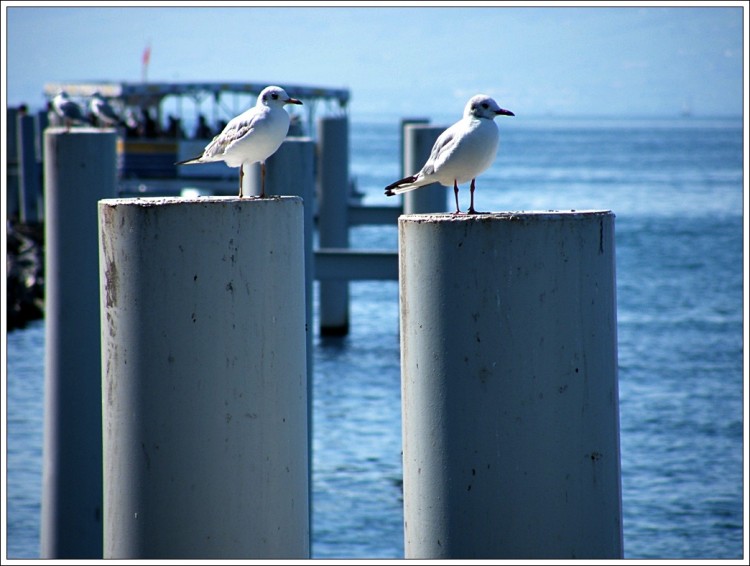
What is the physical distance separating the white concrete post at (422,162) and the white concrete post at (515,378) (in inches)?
363

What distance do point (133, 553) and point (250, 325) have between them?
29.8 inches

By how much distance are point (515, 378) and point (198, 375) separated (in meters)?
0.89

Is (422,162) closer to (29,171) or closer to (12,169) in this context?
(29,171)

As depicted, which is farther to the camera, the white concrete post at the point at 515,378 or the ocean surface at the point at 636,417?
the ocean surface at the point at 636,417

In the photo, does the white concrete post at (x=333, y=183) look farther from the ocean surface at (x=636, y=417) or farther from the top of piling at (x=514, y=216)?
the top of piling at (x=514, y=216)

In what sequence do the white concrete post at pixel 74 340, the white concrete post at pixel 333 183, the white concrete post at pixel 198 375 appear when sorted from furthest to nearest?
the white concrete post at pixel 333 183 → the white concrete post at pixel 74 340 → the white concrete post at pixel 198 375

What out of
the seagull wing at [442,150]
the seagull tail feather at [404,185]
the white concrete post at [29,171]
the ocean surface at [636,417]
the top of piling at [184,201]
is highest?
the white concrete post at [29,171]

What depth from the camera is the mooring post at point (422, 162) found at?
41.0 feet

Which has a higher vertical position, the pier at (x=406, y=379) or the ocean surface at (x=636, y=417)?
the pier at (x=406, y=379)

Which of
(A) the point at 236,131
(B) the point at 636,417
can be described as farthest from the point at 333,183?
(A) the point at 236,131

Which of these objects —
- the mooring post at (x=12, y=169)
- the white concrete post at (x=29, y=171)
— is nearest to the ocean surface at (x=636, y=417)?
the white concrete post at (x=29, y=171)

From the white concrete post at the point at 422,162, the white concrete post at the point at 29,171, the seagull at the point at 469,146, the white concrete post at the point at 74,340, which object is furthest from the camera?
the white concrete post at the point at 29,171

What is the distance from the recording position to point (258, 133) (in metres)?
4.81

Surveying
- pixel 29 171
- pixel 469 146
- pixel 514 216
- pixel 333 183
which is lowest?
pixel 514 216
